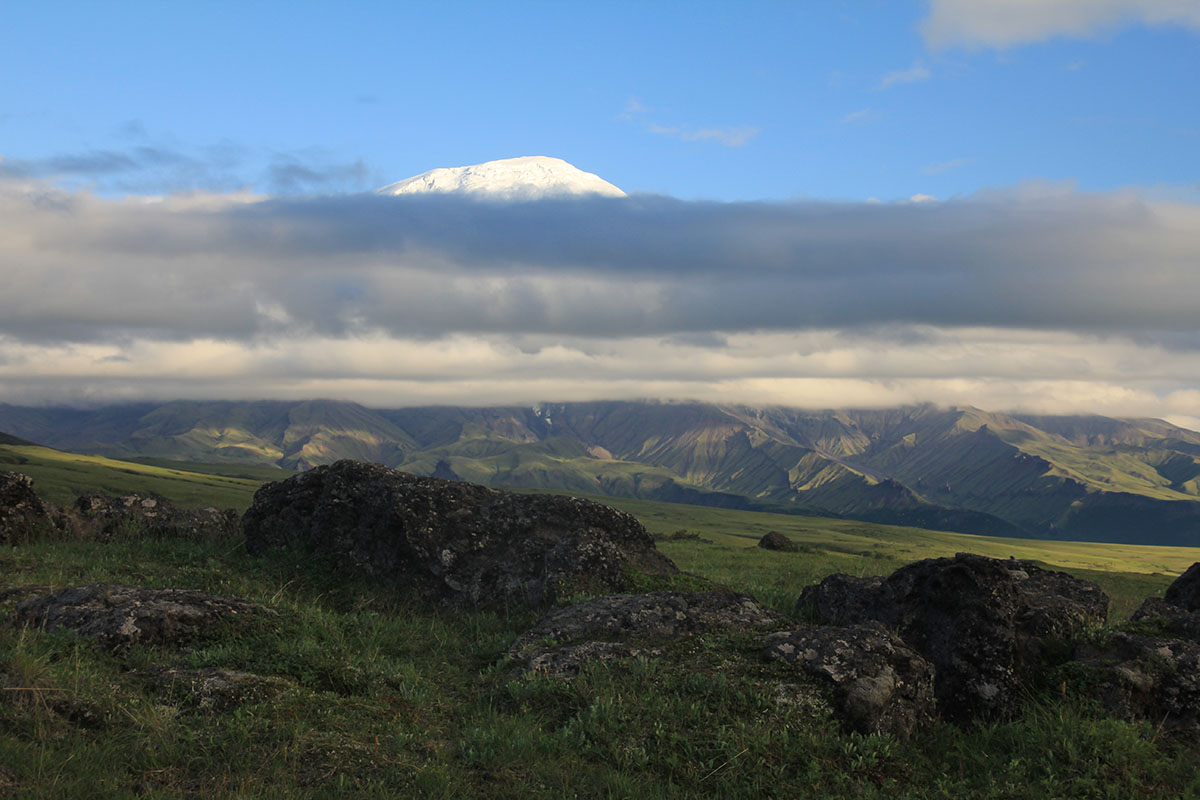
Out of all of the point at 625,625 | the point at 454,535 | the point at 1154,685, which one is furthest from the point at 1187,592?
the point at 454,535

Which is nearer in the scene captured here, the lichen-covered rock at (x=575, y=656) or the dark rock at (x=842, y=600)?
the lichen-covered rock at (x=575, y=656)

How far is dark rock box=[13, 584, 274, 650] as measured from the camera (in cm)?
1258

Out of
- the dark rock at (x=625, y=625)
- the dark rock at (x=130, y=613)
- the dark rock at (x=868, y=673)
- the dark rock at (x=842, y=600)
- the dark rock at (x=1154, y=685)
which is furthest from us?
the dark rock at (x=842, y=600)

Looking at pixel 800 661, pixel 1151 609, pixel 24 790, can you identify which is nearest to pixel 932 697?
pixel 800 661

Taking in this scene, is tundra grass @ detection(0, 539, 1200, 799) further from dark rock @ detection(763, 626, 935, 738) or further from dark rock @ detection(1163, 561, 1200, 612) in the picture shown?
dark rock @ detection(1163, 561, 1200, 612)

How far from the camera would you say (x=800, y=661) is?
1261 cm

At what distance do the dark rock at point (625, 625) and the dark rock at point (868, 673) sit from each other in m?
1.86

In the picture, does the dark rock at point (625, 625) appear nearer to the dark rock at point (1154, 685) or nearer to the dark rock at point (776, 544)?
the dark rock at point (1154, 685)

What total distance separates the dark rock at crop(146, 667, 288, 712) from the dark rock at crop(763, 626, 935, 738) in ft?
24.7

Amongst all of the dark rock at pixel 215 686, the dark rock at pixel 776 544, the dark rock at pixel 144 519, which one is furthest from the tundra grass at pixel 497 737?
the dark rock at pixel 776 544

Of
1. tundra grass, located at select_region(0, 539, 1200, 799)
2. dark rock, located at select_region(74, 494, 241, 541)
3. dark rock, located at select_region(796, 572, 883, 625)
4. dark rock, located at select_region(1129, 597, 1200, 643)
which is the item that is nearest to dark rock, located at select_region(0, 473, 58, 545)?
dark rock, located at select_region(74, 494, 241, 541)

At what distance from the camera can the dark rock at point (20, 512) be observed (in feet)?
78.6

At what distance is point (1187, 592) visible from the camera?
19141 mm

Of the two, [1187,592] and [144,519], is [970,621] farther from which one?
[144,519]
